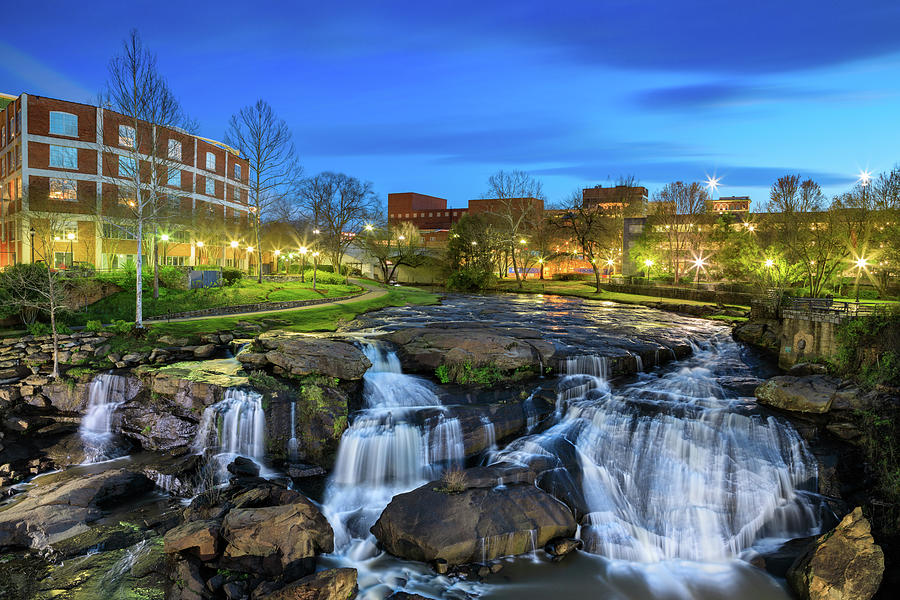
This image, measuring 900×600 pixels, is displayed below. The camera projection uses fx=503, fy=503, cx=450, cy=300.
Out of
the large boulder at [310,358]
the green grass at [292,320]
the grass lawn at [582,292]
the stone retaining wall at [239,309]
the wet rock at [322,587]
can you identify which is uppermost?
the grass lawn at [582,292]

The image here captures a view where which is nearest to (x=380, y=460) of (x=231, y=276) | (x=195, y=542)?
(x=195, y=542)

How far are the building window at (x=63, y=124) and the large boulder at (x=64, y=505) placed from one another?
1873 inches

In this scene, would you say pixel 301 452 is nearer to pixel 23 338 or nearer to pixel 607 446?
pixel 607 446

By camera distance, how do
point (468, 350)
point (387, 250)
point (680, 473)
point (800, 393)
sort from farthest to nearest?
point (387, 250), point (468, 350), point (800, 393), point (680, 473)

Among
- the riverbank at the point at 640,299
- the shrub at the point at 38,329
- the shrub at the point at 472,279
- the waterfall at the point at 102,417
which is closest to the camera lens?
the waterfall at the point at 102,417

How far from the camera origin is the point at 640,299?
42750 mm

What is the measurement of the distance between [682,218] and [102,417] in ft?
184

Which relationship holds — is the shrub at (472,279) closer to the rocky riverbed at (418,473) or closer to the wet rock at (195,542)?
the rocky riverbed at (418,473)

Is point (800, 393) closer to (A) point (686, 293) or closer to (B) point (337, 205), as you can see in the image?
(A) point (686, 293)

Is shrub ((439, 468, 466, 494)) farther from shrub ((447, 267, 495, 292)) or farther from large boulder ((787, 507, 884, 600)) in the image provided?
shrub ((447, 267, 495, 292))

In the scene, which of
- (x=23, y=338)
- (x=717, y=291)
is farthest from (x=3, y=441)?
(x=717, y=291)

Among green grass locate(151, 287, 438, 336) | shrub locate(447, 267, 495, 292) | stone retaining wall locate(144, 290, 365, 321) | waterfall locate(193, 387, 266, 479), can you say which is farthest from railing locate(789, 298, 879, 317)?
shrub locate(447, 267, 495, 292)

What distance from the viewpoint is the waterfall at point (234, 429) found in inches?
517

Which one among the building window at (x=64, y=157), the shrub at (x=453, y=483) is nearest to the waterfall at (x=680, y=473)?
the shrub at (x=453, y=483)
